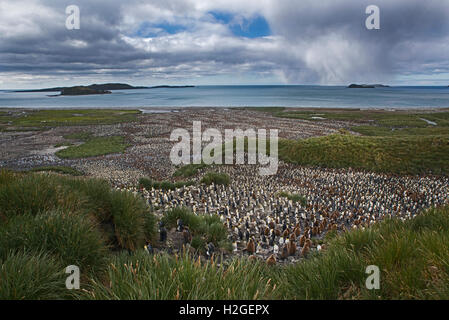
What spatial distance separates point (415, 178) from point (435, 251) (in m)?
18.8

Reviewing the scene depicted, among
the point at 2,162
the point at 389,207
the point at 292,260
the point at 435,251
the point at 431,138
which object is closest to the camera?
the point at 435,251

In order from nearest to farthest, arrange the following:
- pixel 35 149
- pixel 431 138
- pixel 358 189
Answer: pixel 358 189, pixel 431 138, pixel 35 149

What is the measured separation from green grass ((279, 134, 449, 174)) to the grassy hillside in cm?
1861

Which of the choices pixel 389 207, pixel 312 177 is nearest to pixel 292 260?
pixel 389 207

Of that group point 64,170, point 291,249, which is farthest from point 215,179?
point 64,170

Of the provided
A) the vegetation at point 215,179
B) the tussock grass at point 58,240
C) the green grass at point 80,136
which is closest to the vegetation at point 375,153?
the vegetation at point 215,179

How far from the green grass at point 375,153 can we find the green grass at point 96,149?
2594 cm

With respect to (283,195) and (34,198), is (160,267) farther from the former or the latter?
(283,195)

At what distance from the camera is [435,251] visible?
3996 mm

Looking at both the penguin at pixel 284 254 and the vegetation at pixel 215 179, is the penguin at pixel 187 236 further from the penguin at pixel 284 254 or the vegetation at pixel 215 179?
the vegetation at pixel 215 179

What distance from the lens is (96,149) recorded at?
141 feet

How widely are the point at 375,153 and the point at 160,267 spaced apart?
83.5 feet

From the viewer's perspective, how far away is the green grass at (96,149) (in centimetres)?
3941
